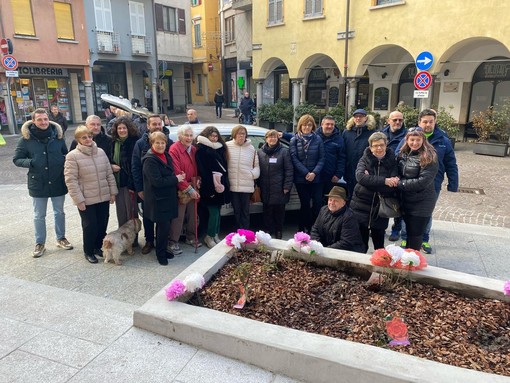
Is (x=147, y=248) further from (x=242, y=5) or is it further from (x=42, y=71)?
(x=242, y=5)

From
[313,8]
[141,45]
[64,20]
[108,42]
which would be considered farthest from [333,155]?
[141,45]

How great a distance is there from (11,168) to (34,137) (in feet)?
27.0

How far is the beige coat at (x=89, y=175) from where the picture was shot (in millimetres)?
4797

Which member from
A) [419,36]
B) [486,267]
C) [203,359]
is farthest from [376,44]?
[203,359]

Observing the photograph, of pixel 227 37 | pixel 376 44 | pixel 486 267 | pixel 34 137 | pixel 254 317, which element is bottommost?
pixel 486 267

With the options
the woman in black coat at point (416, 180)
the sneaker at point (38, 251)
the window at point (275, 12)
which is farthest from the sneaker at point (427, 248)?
the window at point (275, 12)

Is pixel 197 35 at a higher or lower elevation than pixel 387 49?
higher

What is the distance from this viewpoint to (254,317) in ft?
11.0

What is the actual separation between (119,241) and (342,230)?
2.74m

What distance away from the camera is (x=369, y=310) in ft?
11.0

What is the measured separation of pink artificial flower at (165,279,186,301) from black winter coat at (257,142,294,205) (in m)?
2.57

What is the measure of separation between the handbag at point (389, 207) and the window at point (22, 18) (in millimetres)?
21112

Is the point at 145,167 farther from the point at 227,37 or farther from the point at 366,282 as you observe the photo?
the point at 227,37

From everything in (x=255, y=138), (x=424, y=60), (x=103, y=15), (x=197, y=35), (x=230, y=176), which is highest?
(x=197, y=35)
